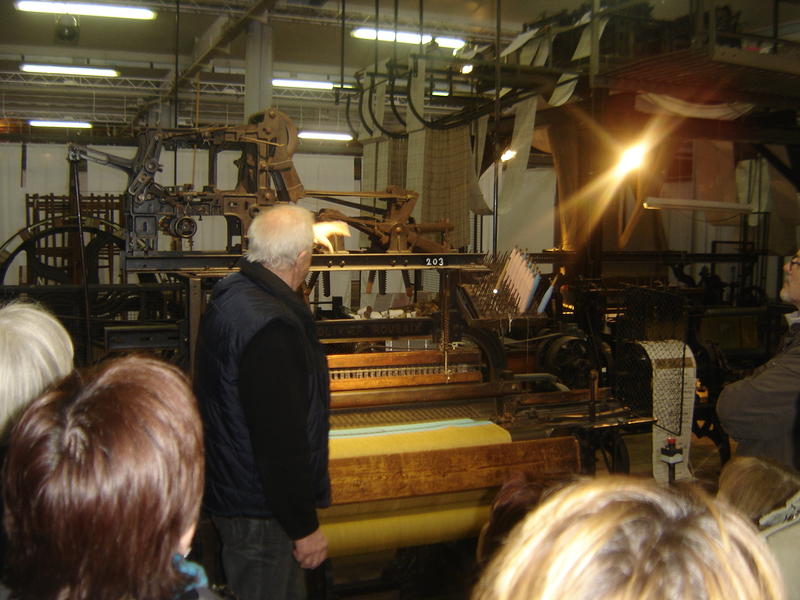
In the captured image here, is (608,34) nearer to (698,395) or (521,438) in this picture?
(698,395)

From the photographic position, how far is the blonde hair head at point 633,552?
0.71 metres

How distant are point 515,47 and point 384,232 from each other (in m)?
3.70

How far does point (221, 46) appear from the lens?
9.17m

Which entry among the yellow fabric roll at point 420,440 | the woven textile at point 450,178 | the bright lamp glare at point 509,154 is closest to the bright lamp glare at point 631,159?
the bright lamp glare at point 509,154

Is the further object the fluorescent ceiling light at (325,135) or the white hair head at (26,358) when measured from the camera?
the fluorescent ceiling light at (325,135)

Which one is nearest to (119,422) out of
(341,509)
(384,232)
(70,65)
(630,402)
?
(341,509)

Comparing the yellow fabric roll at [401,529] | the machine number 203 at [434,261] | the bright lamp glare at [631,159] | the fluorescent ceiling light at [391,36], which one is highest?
the fluorescent ceiling light at [391,36]

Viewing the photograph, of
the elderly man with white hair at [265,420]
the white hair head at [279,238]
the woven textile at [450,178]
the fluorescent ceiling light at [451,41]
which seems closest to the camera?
the elderly man with white hair at [265,420]

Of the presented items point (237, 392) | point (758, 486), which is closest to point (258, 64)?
point (237, 392)

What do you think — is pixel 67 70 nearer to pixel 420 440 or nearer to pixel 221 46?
pixel 221 46

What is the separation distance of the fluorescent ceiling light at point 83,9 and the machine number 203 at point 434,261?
20.2 ft

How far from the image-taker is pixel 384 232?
11.2 feet

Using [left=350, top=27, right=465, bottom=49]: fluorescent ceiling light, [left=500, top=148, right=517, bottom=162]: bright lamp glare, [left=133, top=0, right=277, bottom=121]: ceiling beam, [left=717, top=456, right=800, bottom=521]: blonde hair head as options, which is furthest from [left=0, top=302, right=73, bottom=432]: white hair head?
[left=350, top=27, right=465, bottom=49]: fluorescent ceiling light

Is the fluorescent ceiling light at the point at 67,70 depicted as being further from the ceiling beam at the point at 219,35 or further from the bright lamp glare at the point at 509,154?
the bright lamp glare at the point at 509,154
